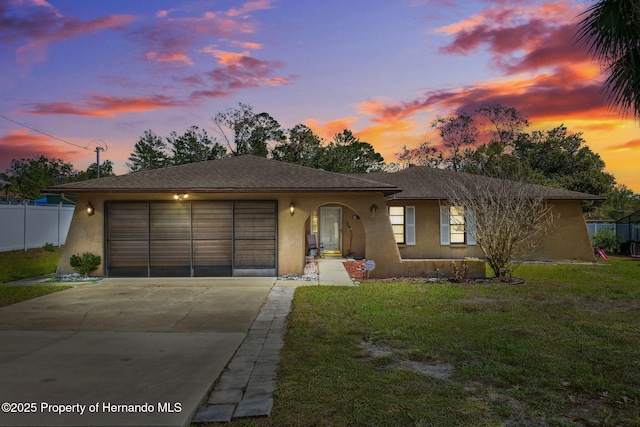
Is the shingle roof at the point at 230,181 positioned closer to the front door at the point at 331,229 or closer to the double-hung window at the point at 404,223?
the front door at the point at 331,229

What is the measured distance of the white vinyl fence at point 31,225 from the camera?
16.7 metres

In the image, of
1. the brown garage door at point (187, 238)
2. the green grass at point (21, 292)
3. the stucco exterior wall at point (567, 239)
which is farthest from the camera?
the stucco exterior wall at point (567, 239)

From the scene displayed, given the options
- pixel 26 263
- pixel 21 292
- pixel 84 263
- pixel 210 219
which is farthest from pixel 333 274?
pixel 26 263

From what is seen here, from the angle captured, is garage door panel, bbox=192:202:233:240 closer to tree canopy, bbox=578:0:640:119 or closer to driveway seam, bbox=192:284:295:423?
driveway seam, bbox=192:284:295:423

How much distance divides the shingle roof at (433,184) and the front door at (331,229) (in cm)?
256

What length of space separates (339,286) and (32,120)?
2324 centimetres

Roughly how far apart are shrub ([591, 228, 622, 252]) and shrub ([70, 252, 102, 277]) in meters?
21.9

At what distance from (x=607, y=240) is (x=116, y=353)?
23.2 metres

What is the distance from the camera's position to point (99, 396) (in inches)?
160

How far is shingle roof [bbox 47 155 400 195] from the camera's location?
1253cm

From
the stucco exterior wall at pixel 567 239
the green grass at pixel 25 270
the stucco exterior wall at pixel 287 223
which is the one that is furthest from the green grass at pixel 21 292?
the stucco exterior wall at pixel 567 239

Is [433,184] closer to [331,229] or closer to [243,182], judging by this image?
[331,229]

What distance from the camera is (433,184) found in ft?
60.1

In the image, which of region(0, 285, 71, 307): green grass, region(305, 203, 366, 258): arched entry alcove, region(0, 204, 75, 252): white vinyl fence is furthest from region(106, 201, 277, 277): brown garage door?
region(0, 204, 75, 252): white vinyl fence
